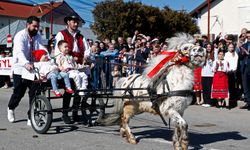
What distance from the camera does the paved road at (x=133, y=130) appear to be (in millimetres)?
7104

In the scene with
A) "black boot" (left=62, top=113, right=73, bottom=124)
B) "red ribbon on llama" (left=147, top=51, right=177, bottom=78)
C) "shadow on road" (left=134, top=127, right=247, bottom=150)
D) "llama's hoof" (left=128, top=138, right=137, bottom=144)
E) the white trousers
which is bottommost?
"shadow on road" (left=134, top=127, right=247, bottom=150)

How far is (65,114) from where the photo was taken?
9062 millimetres

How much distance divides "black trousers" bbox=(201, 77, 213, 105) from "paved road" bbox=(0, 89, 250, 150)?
8.25 feet

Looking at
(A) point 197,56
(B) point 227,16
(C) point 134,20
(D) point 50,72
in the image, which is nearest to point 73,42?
(D) point 50,72

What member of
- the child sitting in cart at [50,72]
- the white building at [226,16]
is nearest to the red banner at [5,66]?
the child sitting in cart at [50,72]

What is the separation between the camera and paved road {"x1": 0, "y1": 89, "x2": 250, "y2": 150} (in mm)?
7104

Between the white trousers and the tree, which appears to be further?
the tree

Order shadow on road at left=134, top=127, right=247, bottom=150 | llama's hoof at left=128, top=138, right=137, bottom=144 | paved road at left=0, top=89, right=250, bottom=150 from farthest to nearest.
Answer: shadow on road at left=134, top=127, right=247, bottom=150, llama's hoof at left=128, top=138, right=137, bottom=144, paved road at left=0, top=89, right=250, bottom=150

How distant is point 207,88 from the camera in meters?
13.1

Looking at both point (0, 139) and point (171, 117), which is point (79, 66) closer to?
point (0, 139)

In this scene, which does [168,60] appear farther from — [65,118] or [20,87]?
[20,87]

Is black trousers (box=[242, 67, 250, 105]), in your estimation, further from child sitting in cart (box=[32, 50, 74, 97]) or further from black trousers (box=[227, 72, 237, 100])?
child sitting in cart (box=[32, 50, 74, 97])

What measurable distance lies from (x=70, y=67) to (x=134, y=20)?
38.8m

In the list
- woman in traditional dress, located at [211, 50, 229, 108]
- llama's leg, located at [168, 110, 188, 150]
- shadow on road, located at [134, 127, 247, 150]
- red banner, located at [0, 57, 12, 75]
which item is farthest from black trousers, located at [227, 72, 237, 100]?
red banner, located at [0, 57, 12, 75]
